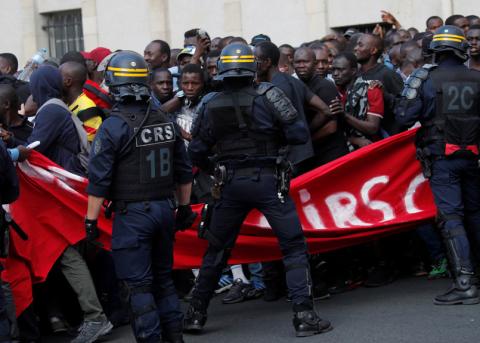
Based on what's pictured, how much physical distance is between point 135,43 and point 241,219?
12.2 metres

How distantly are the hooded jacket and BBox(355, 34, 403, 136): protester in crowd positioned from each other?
8.91 ft

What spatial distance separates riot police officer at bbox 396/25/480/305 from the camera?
7961 mm

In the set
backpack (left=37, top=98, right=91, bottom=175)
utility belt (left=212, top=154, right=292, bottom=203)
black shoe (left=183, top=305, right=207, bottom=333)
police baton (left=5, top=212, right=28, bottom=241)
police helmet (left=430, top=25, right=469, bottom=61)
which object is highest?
police helmet (left=430, top=25, right=469, bottom=61)

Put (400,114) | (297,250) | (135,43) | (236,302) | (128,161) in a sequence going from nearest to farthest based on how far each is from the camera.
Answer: (128,161) → (297,250) → (400,114) → (236,302) → (135,43)

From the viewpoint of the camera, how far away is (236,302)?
29.1ft

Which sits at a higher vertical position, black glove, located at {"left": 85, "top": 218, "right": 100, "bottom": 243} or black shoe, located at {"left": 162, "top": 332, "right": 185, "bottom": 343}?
black glove, located at {"left": 85, "top": 218, "right": 100, "bottom": 243}

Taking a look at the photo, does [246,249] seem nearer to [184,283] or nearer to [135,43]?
[184,283]

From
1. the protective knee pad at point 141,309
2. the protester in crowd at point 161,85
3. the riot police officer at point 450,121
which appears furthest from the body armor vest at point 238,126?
the protester in crowd at point 161,85

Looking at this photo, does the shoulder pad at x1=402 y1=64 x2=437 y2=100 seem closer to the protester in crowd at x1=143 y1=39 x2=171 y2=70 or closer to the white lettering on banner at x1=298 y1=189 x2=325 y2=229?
the white lettering on banner at x1=298 y1=189 x2=325 y2=229

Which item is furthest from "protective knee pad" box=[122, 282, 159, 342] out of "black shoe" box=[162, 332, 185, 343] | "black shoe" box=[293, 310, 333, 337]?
"black shoe" box=[293, 310, 333, 337]

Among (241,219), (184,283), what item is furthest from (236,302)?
(241,219)

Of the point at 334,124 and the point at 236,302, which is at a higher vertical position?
the point at 334,124

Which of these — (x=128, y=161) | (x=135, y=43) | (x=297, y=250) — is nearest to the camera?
(x=128, y=161)

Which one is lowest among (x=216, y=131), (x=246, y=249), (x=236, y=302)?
(x=236, y=302)
